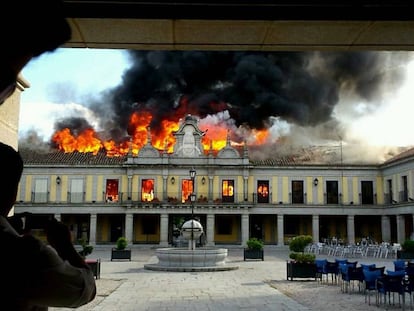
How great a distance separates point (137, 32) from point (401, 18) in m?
1.85

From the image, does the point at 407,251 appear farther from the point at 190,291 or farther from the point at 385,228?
the point at 190,291

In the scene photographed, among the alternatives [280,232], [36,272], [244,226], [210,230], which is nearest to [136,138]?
[210,230]

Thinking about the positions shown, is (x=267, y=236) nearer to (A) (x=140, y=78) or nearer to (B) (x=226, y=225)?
(B) (x=226, y=225)

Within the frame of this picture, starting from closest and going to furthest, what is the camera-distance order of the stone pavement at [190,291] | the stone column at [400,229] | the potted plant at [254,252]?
the stone pavement at [190,291], the potted plant at [254,252], the stone column at [400,229]

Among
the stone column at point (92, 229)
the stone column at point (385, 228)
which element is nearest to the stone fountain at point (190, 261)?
the stone column at point (92, 229)

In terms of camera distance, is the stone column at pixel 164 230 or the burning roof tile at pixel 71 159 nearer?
the stone column at pixel 164 230

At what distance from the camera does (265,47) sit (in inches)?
158

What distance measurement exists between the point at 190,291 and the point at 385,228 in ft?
98.6

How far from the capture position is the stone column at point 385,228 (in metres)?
39.2

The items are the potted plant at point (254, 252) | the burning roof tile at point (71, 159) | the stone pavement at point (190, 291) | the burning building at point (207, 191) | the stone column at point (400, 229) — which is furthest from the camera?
the burning roof tile at point (71, 159)

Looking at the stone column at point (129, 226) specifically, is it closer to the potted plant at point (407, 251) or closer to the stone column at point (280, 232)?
the stone column at point (280, 232)

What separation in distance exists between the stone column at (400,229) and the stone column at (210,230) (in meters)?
13.5

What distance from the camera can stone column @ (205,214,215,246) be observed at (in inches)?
1513

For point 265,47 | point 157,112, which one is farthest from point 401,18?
point 157,112
